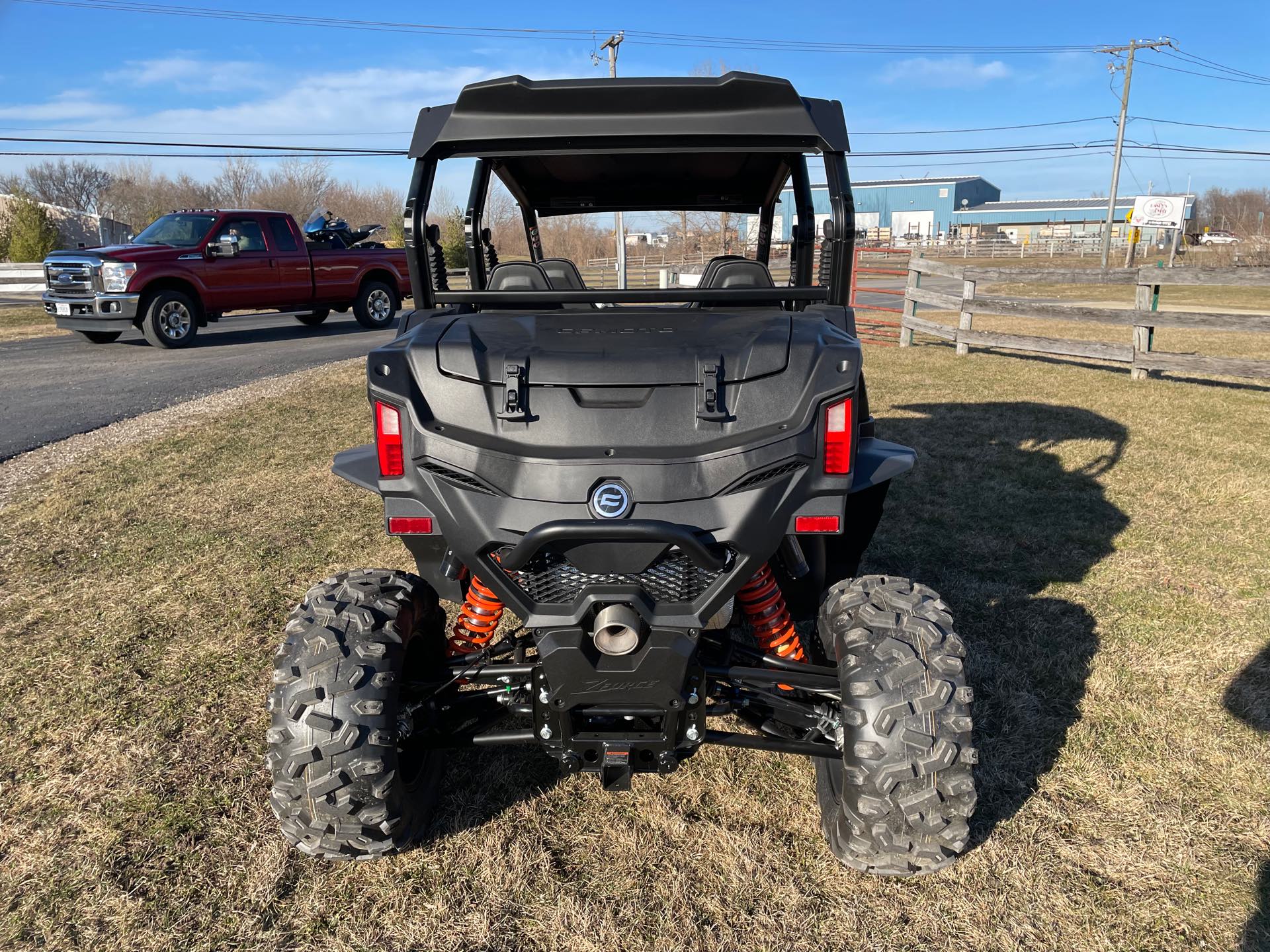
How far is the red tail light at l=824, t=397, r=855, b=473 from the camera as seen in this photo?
2.45 meters

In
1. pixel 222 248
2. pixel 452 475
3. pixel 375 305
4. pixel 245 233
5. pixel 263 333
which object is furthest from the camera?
pixel 375 305

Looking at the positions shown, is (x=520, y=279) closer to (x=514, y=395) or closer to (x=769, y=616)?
(x=514, y=395)

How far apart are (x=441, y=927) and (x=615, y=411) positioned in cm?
147

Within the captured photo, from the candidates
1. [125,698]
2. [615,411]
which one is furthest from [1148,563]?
[125,698]

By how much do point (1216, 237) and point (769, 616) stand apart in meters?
72.2

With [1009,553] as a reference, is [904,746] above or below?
above

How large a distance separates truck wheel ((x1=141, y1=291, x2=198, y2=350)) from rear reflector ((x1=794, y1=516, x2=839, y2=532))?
43.8 ft

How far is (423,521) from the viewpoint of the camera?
2527 millimetres

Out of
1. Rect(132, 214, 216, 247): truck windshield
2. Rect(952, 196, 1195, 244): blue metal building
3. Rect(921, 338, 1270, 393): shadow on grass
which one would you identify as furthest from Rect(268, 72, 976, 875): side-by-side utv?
Rect(952, 196, 1195, 244): blue metal building

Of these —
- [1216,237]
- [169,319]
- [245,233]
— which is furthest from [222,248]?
[1216,237]

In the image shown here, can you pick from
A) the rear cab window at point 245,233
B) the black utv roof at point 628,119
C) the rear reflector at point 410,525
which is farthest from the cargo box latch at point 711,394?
the rear cab window at point 245,233

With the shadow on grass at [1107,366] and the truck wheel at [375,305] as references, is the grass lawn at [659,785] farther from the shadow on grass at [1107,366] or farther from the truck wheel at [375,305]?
the truck wheel at [375,305]

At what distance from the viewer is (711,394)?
2381mm

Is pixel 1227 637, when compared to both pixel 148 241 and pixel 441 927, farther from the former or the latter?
pixel 148 241
